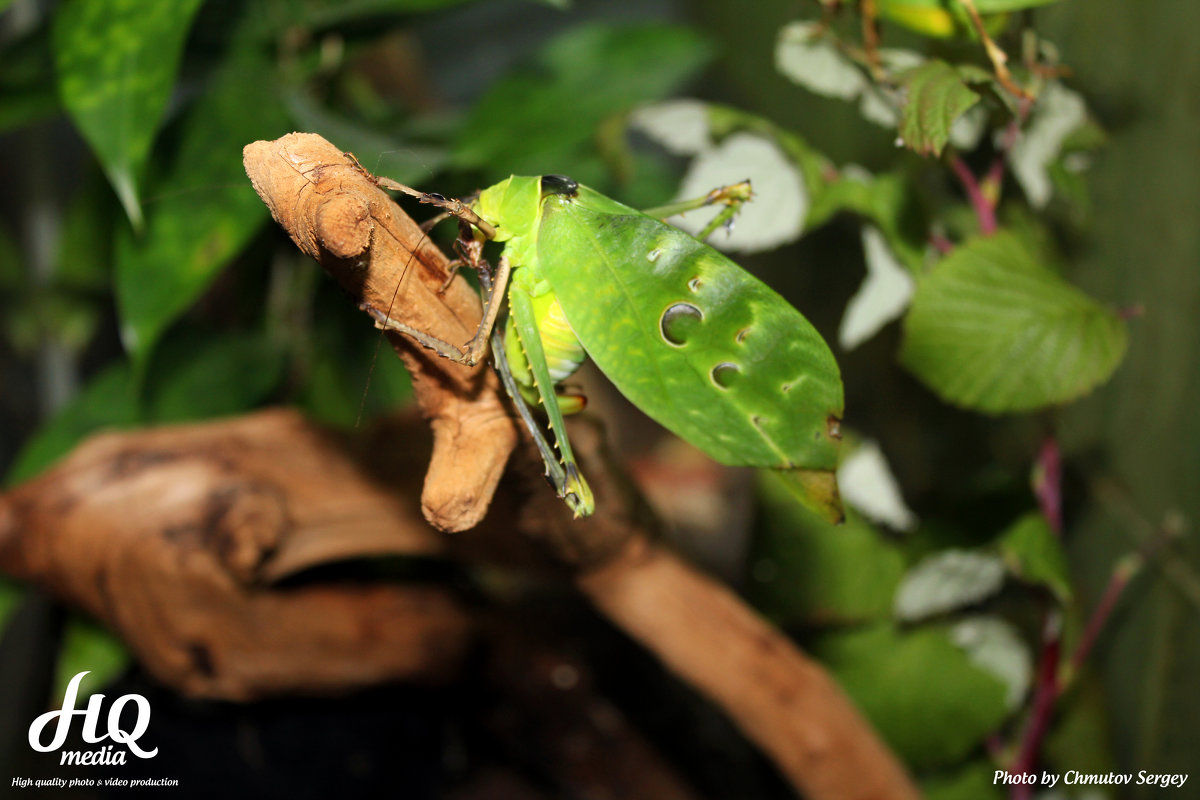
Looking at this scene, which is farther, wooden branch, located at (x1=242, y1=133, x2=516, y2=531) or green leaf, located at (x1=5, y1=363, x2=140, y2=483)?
green leaf, located at (x1=5, y1=363, x2=140, y2=483)

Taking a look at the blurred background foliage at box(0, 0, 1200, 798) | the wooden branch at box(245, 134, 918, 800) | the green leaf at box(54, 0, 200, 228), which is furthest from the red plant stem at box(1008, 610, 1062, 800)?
the green leaf at box(54, 0, 200, 228)

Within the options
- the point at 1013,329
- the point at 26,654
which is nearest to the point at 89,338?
the point at 26,654

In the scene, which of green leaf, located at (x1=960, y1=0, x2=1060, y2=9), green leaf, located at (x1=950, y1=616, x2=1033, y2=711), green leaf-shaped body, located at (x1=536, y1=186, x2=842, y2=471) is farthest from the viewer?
green leaf, located at (x1=950, y1=616, x2=1033, y2=711)

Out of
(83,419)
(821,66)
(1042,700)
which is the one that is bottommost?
(83,419)

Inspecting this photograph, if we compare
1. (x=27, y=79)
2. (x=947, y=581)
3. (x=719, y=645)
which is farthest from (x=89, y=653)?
(x=947, y=581)

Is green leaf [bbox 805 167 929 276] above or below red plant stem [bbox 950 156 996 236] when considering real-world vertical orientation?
below

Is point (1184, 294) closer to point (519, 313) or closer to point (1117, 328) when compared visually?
point (1117, 328)

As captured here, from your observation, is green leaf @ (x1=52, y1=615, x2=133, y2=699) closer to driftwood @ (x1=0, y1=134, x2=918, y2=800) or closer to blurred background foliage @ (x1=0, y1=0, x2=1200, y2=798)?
blurred background foliage @ (x1=0, y1=0, x2=1200, y2=798)

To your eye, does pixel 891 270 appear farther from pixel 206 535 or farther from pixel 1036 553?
pixel 206 535
